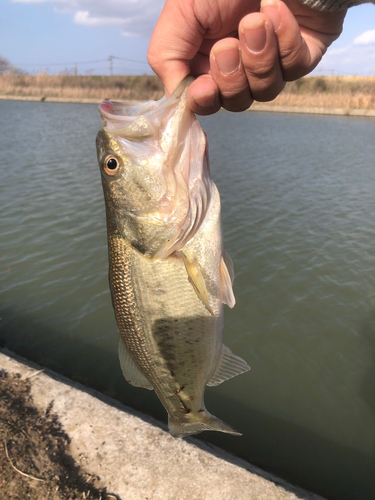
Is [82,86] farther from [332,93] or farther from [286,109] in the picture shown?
[332,93]

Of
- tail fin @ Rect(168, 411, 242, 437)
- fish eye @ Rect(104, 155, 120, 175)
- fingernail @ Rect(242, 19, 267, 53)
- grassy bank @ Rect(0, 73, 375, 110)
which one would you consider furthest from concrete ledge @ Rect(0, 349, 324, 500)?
grassy bank @ Rect(0, 73, 375, 110)

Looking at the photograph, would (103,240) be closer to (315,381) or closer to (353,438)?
(315,381)

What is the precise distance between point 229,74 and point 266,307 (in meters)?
4.94

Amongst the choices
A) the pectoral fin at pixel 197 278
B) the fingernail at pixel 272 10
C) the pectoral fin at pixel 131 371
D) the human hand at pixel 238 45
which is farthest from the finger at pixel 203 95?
the pectoral fin at pixel 131 371

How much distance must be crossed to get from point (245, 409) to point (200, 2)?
14.0ft

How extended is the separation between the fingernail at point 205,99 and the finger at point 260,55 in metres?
0.21

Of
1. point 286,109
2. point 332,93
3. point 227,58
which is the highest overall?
point 332,93

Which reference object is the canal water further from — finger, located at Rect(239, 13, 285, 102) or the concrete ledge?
finger, located at Rect(239, 13, 285, 102)

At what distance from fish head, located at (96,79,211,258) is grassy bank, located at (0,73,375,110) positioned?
40.5m

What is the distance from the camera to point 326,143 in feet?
65.4

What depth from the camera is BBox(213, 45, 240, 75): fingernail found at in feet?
5.26

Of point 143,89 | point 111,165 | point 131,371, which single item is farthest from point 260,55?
point 143,89

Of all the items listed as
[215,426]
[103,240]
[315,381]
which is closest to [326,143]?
[103,240]

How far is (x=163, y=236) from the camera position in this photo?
1907 millimetres
